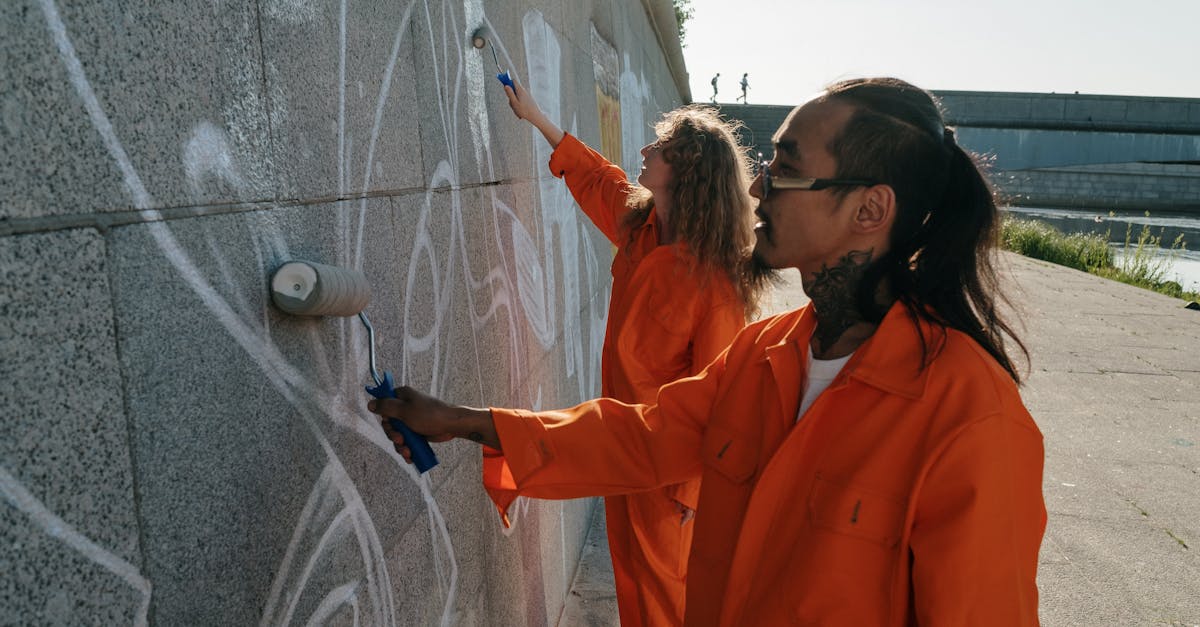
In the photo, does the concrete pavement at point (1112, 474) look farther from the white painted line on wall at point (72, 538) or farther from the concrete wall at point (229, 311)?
the white painted line on wall at point (72, 538)

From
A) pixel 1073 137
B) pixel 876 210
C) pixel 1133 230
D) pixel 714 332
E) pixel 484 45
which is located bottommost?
pixel 1133 230

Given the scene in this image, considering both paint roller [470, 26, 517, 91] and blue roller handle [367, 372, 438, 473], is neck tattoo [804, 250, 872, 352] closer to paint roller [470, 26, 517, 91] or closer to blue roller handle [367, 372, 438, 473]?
blue roller handle [367, 372, 438, 473]

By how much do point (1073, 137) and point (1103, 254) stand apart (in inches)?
617

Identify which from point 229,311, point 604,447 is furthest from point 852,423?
point 229,311

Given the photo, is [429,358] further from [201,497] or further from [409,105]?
[201,497]

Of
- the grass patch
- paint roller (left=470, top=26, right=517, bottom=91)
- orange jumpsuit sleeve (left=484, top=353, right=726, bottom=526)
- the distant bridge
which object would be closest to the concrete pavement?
→ orange jumpsuit sleeve (left=484, top=353, right=726, bottom=526)

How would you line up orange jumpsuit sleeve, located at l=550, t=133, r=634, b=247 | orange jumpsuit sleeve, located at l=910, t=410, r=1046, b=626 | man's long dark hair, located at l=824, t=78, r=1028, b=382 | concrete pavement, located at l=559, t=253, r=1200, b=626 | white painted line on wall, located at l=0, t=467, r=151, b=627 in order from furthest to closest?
concrete pavement, located at l=559, t=253, r=1200, b=626 < orange jumpsuit sleeve, located at l=550, t=133, r=634, b=247 < man's long dark hair, located at l=824, t=78, r=1028, b=382 < orange jumpsuit sleeve, located at l=910, t=410, r=1046, b=626 < white painted line on wall, located at l=0, t=467, r=151, b=627

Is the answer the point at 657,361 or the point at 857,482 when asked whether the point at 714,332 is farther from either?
the point at 857,482

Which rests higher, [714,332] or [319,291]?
[319,291]

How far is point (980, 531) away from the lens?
147 cm

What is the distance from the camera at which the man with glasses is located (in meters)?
1.51

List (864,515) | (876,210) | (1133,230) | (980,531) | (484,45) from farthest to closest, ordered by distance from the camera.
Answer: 1. (1133,230)
2. (484,45)
3. (876,210)
4. (864,515)
5. (980,531)

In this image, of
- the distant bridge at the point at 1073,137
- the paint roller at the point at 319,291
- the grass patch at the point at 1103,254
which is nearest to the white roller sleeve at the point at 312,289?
the paint roller at the point at 319,291

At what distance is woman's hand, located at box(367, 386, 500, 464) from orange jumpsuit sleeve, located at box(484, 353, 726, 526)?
176mm
